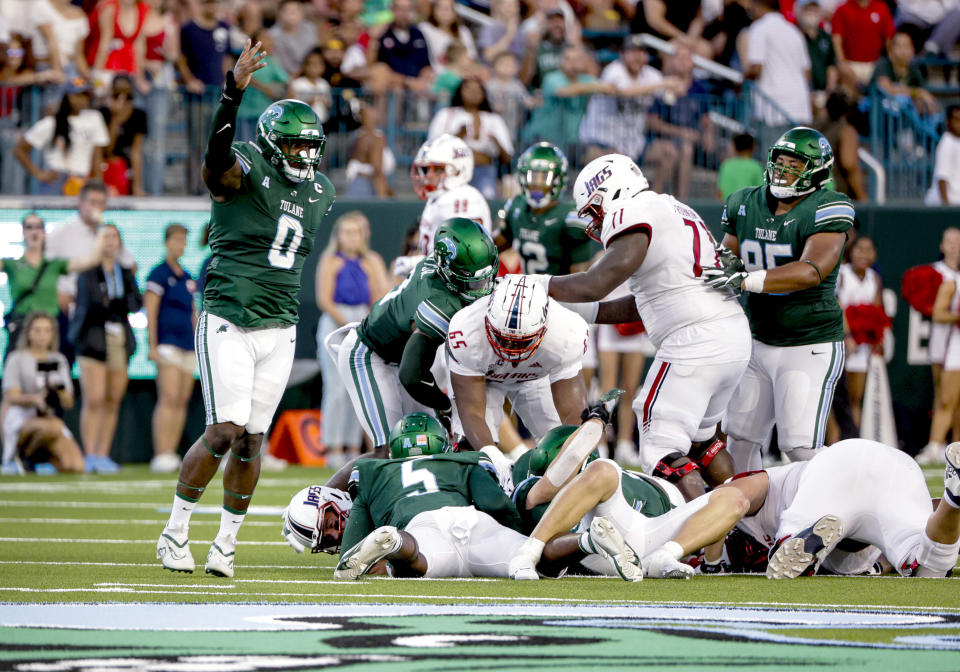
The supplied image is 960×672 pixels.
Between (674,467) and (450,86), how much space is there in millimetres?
8540

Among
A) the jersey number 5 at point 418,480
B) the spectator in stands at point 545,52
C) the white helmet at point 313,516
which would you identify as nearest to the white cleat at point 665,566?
the jersey number 5 at point 418,480

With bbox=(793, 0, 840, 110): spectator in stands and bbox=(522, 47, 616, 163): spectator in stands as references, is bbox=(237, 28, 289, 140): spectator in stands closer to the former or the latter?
bbox=(522, 47, 616, 163): spectator in stands

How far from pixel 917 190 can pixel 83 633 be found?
12832mm

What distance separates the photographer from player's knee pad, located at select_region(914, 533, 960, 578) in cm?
620

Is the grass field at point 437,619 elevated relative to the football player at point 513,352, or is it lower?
lower

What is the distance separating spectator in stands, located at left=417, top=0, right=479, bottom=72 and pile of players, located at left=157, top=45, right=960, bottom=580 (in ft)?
25.9

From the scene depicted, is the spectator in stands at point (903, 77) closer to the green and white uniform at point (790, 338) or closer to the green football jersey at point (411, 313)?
the green and white uniform at point (790, 338)

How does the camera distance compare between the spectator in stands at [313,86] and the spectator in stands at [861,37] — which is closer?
the spectator in stands at [313,86]

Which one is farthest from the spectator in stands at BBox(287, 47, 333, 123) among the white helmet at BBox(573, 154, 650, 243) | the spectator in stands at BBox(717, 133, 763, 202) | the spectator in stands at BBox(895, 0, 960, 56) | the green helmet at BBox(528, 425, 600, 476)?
the green helmet at BBox(528, 425, 600, 476)

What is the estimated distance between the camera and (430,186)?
1027 cm

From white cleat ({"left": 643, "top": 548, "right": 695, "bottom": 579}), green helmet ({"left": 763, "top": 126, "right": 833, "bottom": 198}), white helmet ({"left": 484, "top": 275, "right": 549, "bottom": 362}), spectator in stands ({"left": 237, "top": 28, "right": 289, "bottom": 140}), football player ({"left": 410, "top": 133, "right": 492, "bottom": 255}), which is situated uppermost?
spectator in stands ({"left": 237, "top": 28, "right": 289, "bottom": 140})

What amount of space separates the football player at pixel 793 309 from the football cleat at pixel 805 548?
5.15 feet

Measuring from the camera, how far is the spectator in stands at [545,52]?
15.7 metres

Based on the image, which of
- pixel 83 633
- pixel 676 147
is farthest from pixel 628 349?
pixel 83 633
